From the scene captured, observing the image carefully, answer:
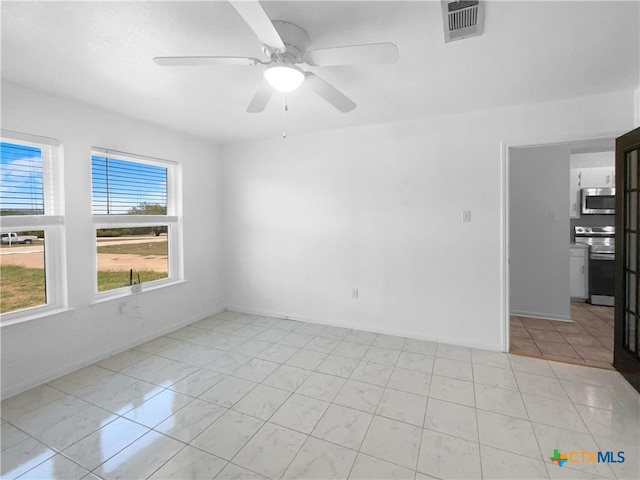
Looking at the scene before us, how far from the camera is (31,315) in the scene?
252 centimetres

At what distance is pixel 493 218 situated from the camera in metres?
3.02

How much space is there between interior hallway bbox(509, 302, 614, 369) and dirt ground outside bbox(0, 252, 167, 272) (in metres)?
4.11

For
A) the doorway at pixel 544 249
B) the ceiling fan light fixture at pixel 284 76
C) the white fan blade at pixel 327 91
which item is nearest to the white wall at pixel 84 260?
the ceiling fan light fixture at pixel 284 76

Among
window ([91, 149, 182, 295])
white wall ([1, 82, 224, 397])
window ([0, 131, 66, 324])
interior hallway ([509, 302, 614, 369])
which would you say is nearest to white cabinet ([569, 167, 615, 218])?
interior hallway ([509, 302, 614, 369])

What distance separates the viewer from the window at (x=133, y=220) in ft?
10.00

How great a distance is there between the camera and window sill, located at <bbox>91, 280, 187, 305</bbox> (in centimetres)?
299

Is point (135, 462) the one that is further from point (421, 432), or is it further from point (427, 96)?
point (427, 96)

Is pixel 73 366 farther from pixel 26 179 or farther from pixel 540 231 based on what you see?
pixel 540 231

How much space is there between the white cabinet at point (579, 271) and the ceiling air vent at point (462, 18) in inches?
179

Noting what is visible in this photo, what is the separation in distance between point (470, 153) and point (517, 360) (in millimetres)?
2088

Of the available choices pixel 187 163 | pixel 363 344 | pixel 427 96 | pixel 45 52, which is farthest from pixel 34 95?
pixel 363 344

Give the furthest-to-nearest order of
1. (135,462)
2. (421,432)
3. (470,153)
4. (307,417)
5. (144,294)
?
(144,294), (470,153), (307,417), (421,432), (135,462)

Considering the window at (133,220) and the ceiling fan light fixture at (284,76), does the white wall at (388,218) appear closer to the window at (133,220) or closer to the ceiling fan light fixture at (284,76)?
the window at (133,220)

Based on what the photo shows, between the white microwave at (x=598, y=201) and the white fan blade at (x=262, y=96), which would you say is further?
the white microwave at (x=598, y=201)
